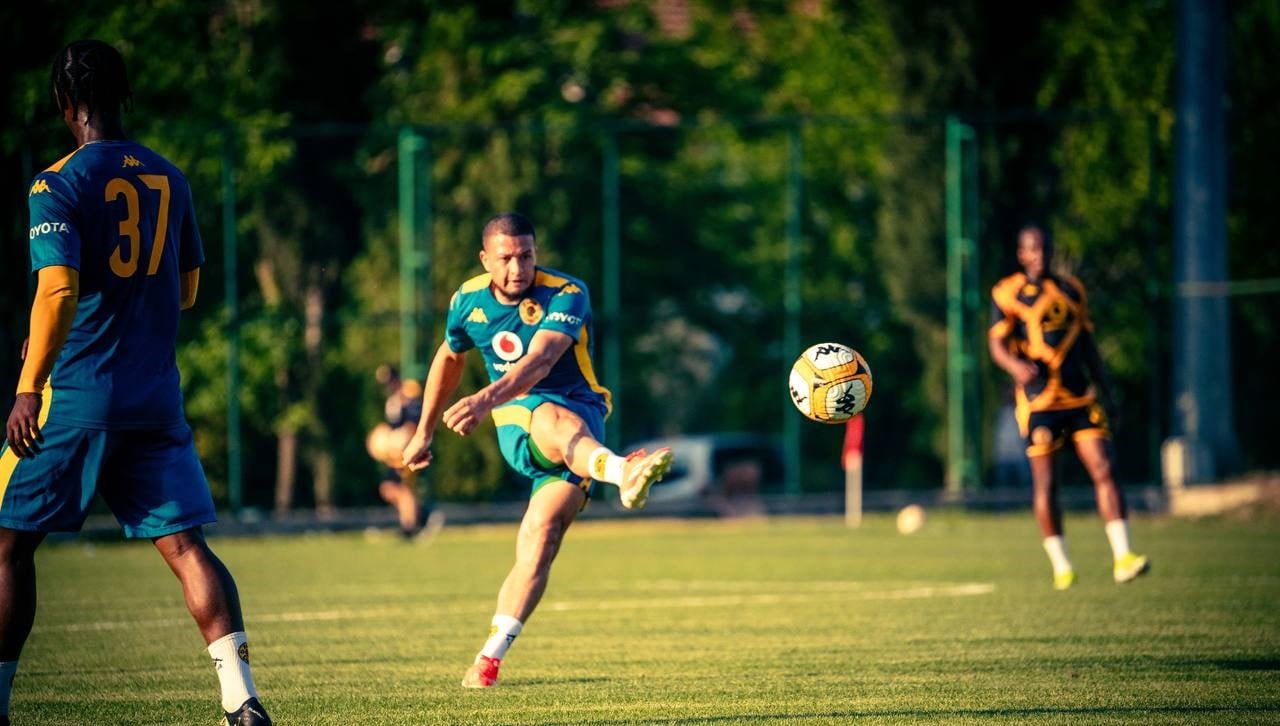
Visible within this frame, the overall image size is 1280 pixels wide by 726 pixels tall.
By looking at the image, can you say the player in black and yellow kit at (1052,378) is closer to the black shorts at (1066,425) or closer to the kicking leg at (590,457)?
the black shorts at (1066,425)

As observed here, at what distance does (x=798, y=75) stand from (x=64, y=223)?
3120cm

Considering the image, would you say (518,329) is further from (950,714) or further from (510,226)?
(950,714)

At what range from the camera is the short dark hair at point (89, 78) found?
6086 mm

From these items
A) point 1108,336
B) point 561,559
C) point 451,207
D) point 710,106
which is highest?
point 710,106

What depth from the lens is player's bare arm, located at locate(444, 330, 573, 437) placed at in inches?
272

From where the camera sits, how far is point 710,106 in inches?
1299

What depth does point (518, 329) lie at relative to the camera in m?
7.95

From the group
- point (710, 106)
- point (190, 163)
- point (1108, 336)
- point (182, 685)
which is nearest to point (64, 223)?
point (182, 685)

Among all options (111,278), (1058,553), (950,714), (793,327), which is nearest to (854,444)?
(793,327)

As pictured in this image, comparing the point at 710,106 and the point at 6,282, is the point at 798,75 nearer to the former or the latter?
the point at 710,106

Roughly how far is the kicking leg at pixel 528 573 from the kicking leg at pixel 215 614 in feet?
5.23

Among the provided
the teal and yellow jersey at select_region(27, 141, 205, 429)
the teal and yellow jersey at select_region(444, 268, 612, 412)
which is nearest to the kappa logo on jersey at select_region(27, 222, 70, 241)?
the teal and yellow jersey at select_region(27, 141, 205, 429)

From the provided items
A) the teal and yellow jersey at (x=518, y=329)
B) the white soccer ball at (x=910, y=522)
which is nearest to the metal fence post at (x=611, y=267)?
the white soccer ball at (x=910, y=522)

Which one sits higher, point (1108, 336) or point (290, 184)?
point (290, 184)
